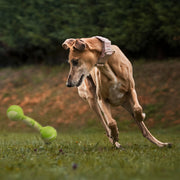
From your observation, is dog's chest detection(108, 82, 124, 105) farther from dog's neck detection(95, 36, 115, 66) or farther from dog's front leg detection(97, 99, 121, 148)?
dog's neck detection(95, 36, 115, 66)

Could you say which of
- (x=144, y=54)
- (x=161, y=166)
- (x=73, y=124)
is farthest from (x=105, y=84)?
(x=144, y=54)

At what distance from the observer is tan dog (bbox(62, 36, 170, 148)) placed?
541 cm

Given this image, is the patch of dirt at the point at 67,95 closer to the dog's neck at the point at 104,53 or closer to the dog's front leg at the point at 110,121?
the dog's front leg at the point at 110,121

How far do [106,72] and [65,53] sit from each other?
13.1 m

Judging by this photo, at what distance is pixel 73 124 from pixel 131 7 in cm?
546

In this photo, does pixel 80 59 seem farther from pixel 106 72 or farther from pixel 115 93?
pixel 115 93

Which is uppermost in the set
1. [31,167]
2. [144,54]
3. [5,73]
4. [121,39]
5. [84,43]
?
[84,43]

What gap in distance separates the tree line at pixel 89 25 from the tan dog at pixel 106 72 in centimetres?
781

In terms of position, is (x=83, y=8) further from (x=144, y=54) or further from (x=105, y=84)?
(x=105, y=84)

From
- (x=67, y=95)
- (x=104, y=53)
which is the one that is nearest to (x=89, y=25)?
(x=67, y=95)

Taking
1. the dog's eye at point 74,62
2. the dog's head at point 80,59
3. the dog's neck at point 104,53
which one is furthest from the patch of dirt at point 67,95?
the dog's eye at point 74,62

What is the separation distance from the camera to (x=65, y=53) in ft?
61.2

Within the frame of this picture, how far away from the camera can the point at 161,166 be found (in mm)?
3795

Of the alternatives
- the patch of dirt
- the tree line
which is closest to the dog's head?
the patch of dirt
